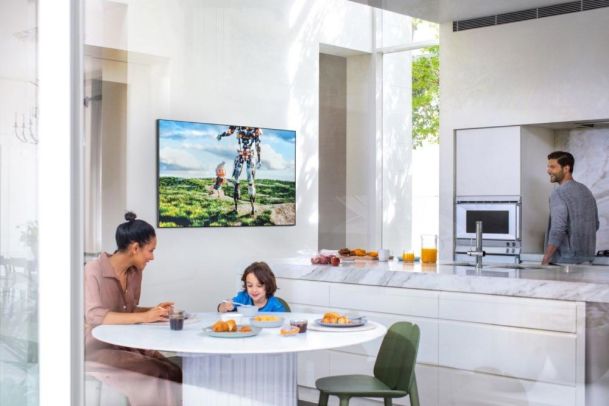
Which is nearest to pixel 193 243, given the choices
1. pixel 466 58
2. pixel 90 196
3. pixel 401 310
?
pixel 90 196

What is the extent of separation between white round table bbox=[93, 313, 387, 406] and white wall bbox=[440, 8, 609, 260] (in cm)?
42

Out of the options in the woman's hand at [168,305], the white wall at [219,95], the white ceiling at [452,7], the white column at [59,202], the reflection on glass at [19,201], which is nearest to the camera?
the white ceiling at [452,7]

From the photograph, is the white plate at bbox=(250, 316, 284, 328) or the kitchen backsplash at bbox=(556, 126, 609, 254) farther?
the white plate at bbox=(250, 316, 284, 328)

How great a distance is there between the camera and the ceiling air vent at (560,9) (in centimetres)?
176

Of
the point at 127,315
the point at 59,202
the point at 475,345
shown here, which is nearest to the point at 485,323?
the point at 475,345

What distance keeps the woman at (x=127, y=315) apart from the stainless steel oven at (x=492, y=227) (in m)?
0.81

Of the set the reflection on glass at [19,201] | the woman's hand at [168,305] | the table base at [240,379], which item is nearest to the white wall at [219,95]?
the woman's hand at [168,305]

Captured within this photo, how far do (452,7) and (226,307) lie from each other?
0.93 meters

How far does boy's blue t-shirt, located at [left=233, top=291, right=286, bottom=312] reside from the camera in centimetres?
212

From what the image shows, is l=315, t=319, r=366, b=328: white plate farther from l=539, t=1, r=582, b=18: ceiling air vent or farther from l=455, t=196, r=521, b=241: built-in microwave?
l=539, t=1, r=582, b=18: ceiling air vent

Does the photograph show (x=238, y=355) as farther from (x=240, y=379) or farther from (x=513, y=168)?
(x=513, y=168)

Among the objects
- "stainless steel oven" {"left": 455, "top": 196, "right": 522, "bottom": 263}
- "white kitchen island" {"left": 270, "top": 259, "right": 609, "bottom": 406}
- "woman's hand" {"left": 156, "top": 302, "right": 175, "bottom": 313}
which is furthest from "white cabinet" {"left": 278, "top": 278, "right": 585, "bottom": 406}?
"woman's hand" {"left": 156, "top": 302, "right": 175, "bottom": 313}

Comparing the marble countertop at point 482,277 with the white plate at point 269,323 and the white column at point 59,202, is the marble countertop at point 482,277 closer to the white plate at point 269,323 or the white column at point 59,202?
the white plate at point 269,323

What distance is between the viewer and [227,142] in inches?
85.1
